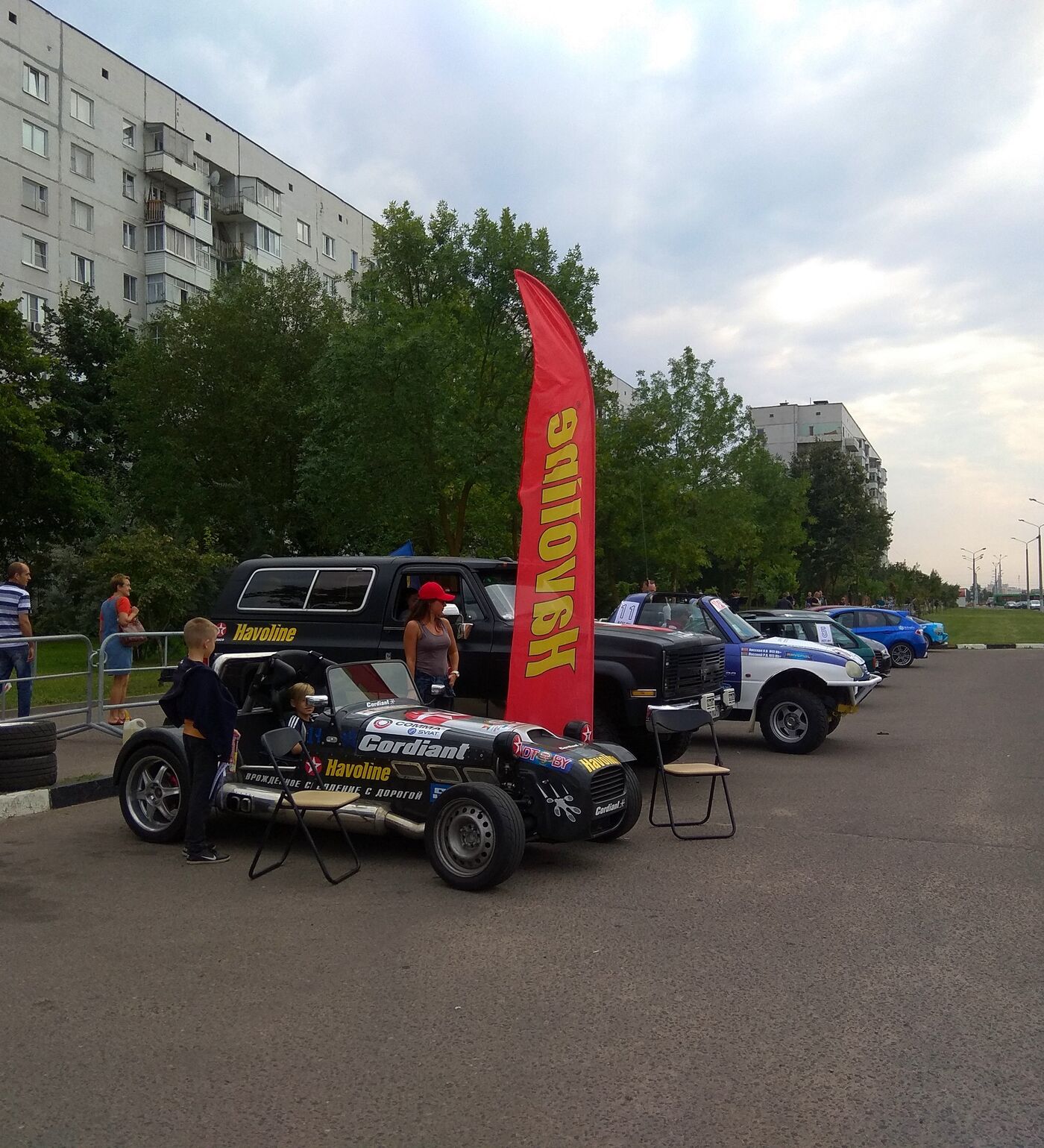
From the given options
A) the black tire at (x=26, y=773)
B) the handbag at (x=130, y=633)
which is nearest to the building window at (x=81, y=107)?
the handbag at (x=130, y=633)

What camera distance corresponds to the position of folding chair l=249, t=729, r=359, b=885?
644 cm

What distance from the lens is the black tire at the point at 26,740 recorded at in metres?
8.69

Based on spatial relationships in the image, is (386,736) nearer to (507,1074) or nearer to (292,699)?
(292,699)

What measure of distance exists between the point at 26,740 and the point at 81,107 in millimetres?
42102

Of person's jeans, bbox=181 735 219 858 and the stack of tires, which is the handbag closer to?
the stack of tires

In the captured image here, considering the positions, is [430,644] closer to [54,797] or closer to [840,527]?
[54,797]

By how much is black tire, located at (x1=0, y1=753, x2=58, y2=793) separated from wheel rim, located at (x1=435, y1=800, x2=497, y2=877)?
4.29 meters

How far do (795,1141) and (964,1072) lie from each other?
0.89 metres

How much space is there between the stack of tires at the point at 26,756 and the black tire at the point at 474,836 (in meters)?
4.15

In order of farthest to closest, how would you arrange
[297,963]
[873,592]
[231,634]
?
[873,592]
[231,634]
[297,963]

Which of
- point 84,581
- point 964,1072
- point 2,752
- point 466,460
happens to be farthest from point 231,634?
point 84,581

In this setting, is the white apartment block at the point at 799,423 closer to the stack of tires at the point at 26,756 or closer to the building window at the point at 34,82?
the building window at the point at 34,82

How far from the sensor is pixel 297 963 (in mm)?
5039

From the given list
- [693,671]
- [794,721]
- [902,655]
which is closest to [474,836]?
[693,671]
